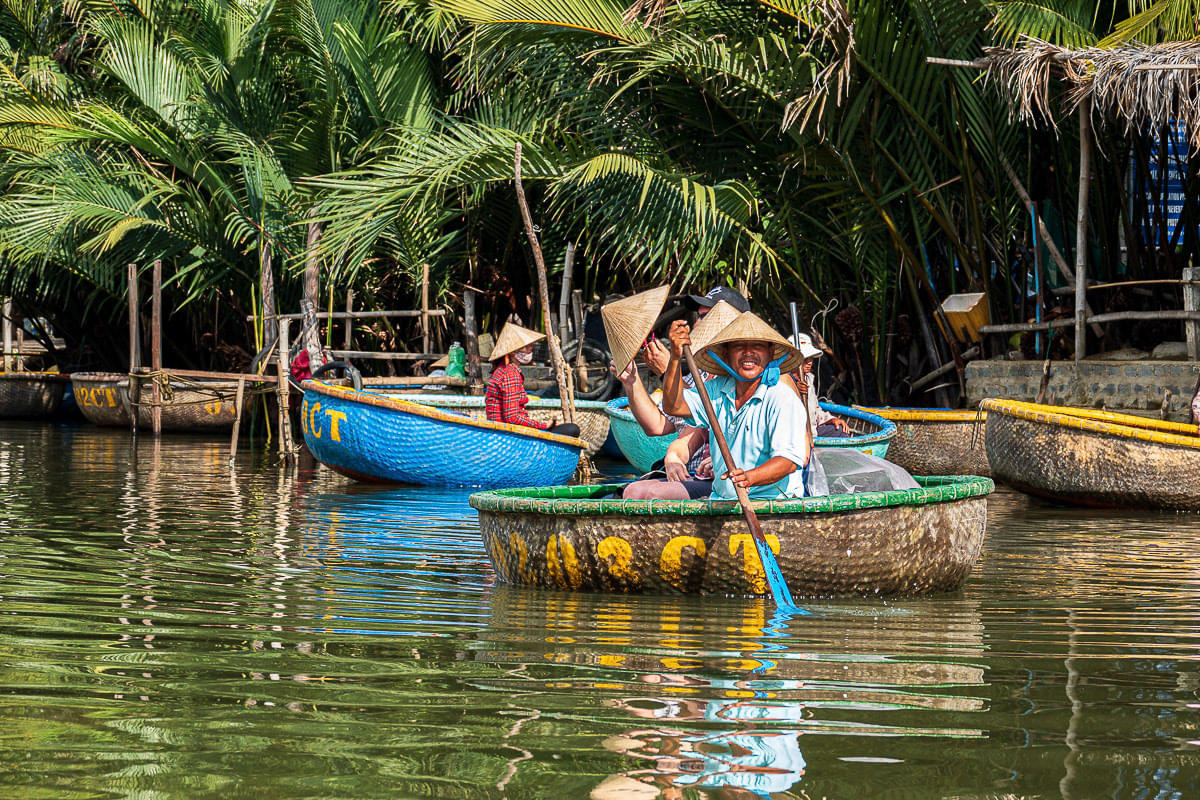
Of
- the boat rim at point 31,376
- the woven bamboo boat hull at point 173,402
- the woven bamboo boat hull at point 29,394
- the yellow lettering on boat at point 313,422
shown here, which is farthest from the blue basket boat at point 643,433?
the woven bamboo boat hull at point 29,394

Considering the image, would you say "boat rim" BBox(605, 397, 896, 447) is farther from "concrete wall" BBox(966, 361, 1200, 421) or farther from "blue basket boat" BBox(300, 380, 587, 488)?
"concrete wall" BBox(966, 361, 1200, 421)

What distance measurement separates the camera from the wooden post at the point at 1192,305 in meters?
11.7

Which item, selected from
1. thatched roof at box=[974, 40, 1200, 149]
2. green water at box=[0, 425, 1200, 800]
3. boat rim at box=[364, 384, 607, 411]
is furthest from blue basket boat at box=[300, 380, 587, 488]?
thatched roof at box=[974, 40, 1200, 149]

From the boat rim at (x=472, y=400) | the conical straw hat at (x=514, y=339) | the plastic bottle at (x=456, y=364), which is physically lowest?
the boat rim at (x=472, y=400)

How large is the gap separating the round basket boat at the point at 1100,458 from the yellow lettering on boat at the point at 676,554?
16.7 ft

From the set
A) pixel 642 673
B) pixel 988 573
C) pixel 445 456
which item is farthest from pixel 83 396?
pixel 642 673

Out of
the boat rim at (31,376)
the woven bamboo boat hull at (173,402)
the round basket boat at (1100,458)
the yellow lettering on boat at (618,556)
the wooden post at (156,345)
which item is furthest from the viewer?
the boat rim at (31,376)

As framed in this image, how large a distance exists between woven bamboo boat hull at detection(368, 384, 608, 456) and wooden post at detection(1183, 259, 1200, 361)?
18.2 ft

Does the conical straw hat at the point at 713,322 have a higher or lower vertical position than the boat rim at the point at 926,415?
higher

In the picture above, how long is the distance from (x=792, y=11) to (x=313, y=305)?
22.1 ft

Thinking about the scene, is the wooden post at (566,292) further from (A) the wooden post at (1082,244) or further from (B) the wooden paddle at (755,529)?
(B) the wooden paddle at (755,529)

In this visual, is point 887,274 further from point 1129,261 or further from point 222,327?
point 222,327

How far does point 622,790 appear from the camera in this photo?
3.43 m

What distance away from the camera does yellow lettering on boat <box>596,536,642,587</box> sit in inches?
248
